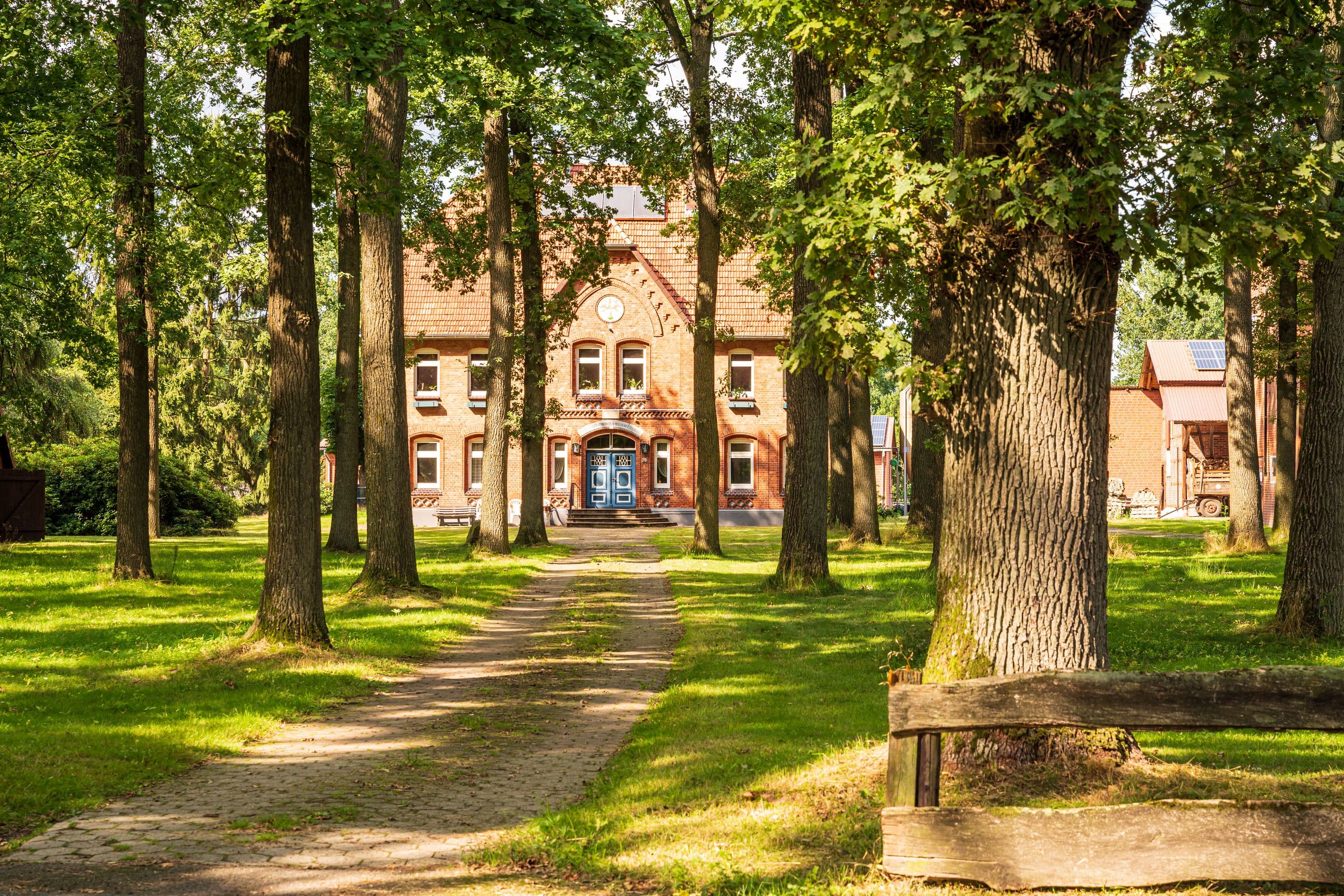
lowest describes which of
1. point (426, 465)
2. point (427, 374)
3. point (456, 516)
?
point (456, 516)

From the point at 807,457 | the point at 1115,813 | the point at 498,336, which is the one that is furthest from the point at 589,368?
the point at 1115,813

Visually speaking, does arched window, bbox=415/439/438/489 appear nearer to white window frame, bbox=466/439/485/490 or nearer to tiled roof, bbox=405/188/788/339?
white window frame, bbox=466/439/485/490

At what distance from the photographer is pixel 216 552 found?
80.0 feet

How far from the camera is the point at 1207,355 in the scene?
1997 inches

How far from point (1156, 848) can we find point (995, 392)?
8.36 ft

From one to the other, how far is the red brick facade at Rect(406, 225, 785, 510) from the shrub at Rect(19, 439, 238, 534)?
1066cm

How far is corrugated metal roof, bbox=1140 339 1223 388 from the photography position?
49375 mm

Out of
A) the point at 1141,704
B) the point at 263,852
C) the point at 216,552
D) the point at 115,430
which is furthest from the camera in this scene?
the point at 115,430

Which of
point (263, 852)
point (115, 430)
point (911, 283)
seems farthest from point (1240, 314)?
point (115, 430)

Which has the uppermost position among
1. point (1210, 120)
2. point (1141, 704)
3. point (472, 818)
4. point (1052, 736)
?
point (1210, 120)

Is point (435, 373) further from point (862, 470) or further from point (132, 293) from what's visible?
point (132, 293)

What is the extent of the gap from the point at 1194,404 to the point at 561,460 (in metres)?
27.0

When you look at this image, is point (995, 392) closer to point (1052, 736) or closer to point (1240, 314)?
point (1052, 736)

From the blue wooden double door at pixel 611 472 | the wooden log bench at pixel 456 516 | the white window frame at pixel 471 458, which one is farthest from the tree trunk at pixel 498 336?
the white window frame at pixel 471 458
